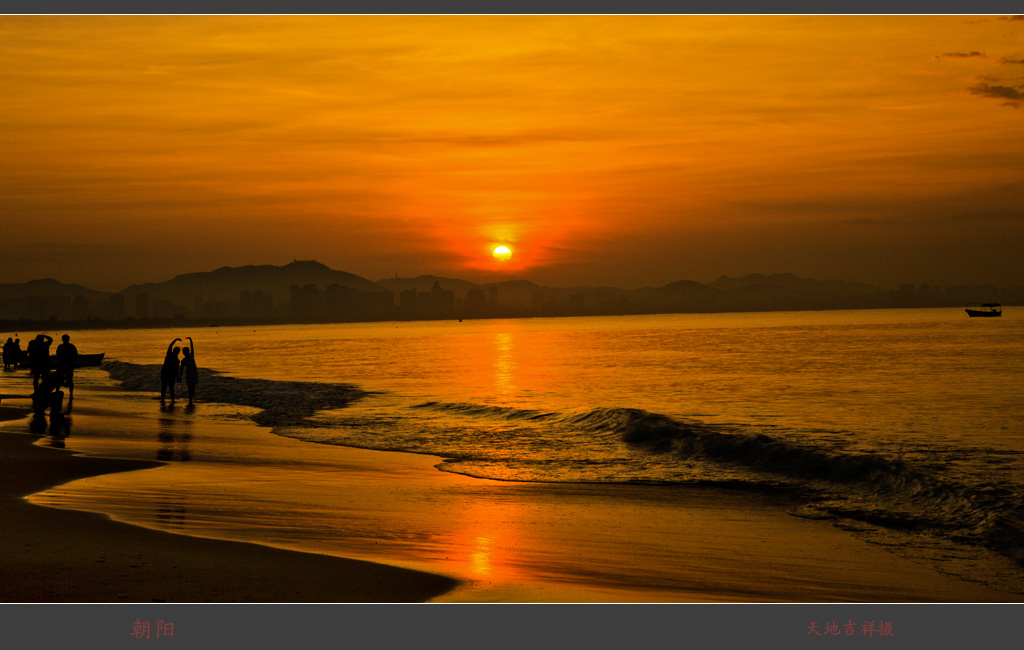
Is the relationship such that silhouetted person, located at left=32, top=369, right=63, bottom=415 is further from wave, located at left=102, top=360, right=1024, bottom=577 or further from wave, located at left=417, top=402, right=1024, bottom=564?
wave, located at left=417, top=402, right=1024, bottom=564

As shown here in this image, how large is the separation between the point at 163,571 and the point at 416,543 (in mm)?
2658

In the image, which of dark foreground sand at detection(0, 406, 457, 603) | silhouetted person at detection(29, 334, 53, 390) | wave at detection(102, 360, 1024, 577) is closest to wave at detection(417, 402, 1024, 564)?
wave at detection(102, 360, 1024, 577)

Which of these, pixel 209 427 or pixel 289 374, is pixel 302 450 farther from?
pixel 289 374

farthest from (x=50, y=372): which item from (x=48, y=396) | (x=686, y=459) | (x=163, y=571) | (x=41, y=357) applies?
(x=163, y=571)

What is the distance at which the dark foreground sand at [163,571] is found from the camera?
6.81 meters

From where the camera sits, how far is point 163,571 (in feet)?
24.2

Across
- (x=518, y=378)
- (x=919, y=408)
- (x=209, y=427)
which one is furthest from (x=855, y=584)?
(x=518, y=378)

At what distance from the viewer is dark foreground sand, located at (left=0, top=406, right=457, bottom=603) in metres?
6.81

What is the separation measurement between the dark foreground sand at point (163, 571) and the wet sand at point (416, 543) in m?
0.02

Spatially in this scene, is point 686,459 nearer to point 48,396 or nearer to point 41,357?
point 48,396

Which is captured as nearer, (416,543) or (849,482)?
(416,543)

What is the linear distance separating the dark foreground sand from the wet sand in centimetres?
2

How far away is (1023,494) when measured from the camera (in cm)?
1223

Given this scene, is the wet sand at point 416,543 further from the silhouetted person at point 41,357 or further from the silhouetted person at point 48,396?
the silhouetted person at point 41,357
